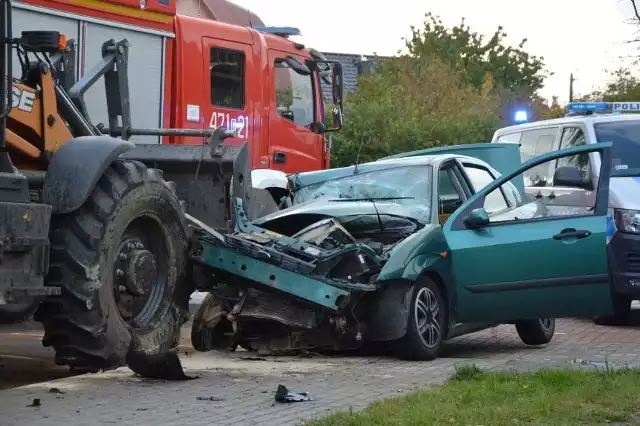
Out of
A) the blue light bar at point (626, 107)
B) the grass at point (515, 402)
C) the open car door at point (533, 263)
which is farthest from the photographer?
the blue light bar at point (626, 107)

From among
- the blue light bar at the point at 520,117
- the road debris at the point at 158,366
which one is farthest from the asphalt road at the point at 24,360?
the blue light bar at the point at 520,117

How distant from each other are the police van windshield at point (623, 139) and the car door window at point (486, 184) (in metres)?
2.38

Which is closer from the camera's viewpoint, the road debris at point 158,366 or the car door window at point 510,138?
the road debris at point 158,366

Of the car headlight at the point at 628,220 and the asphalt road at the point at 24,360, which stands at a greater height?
the car headlight at the point at 628,220

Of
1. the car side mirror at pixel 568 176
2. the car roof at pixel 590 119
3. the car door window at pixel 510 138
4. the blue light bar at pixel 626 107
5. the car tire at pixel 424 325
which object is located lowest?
the car tire at pixel 424 325

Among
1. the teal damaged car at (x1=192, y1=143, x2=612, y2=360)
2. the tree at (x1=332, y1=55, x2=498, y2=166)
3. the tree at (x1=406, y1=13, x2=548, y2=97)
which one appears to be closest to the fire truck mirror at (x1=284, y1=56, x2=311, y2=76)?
the tree at (x1=332, y1=55, x2=498, y2=166)

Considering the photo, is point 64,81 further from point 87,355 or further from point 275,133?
point 275,133

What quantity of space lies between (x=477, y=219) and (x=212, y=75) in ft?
14.9

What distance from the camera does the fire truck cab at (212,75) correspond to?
36.7 ft

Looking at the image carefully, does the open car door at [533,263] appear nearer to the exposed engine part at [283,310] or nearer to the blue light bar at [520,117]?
the exposed engine part at [283,310]

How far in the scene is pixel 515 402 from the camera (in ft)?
23.6

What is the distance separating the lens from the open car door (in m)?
9.72

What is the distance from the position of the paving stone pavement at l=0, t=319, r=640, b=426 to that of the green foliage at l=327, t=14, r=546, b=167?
3019mm

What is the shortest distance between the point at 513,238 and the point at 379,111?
54.8ft
